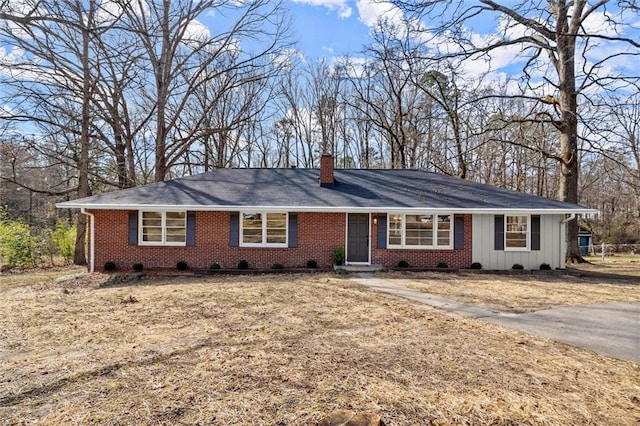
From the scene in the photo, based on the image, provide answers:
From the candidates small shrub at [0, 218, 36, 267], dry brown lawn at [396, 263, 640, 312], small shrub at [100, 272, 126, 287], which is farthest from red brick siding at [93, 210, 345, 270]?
small shrub at [0, 218, 36, 267]

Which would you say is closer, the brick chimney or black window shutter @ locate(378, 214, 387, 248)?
black window shutter @ locate(378, 214, 387, 248)

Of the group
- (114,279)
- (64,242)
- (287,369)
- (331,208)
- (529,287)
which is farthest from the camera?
(64,242)

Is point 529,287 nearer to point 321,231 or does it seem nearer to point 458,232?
point 458,232

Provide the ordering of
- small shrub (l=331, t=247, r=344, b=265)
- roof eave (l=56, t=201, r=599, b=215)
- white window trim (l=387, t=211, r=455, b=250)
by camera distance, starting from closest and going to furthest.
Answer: roof eave (l=56, t=201, r=599, b=215), small shrub (l=331, t=247, r=344, b=265), white window trim (l=387, t=211, r=455, b=250)

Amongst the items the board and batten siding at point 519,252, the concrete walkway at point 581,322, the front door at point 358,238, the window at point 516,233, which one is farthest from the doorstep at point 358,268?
the window at point 516,233

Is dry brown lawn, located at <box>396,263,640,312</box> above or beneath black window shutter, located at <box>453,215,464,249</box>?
beneath

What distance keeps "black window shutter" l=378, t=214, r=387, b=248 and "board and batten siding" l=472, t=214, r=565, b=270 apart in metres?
3.18

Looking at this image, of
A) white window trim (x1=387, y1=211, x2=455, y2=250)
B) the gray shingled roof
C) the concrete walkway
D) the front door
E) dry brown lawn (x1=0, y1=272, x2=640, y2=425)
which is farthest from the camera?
the front door

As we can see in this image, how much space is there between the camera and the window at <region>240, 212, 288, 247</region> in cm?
1287

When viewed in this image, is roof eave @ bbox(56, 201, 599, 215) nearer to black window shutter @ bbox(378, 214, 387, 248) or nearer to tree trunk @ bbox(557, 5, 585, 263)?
black window shutter @ bbox(378, 214, 387, 248)

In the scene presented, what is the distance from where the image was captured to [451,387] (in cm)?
Result: 367

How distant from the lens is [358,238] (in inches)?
516

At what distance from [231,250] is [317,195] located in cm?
378

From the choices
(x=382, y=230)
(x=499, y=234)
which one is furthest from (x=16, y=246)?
(x=499, y=234)
